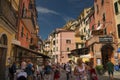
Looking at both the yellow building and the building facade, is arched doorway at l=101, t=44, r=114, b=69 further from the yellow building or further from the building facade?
the building facade

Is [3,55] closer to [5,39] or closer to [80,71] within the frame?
[5,39]

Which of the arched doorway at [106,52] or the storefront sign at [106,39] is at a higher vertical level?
the storefront sign at [106,39]

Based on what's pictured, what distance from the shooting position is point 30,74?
13000 millimetres

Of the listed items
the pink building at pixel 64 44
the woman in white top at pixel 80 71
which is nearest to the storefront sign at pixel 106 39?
the woman in white top at pixel 80 71

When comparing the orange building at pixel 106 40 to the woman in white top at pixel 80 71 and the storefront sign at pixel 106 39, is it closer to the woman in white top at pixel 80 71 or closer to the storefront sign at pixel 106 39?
the storefront sign at pixel 106 39

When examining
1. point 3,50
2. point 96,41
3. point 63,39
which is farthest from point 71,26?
point 3,50

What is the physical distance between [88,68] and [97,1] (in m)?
29.9

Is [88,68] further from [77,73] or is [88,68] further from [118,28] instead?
[118,28]

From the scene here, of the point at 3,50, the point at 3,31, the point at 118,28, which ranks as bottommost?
the point at 3,50

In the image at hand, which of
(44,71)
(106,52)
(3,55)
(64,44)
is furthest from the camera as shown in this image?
(64,44)

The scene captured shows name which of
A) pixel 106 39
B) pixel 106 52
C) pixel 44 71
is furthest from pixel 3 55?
pixel 106 52

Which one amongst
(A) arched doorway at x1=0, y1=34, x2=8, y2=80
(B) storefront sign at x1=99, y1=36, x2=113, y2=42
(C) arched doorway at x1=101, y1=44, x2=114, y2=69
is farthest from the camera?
(C) arched doorway at x1=101, y1=44, x2=114, y2=69

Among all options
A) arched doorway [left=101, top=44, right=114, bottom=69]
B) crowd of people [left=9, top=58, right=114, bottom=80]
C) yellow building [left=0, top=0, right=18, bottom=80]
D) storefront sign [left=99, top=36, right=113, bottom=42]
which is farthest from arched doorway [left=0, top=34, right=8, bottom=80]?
arched doorway [left=101, top=44, right=114, bottom=69]

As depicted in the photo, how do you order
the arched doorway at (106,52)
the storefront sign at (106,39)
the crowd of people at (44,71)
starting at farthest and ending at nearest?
1. the arched doorway at (106,52)
2. the storefront sign at (106,39)
3. the crowd of people at (44,71)
